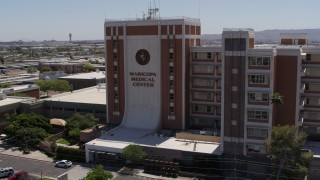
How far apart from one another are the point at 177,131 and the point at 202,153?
11283 millimetres

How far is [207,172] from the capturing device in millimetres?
55312

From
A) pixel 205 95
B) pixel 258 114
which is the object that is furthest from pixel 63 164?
pixel 258 114

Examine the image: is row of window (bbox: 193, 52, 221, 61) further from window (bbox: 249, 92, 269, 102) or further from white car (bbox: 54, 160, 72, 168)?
white car (bbox: 54, 160, 72, 168)

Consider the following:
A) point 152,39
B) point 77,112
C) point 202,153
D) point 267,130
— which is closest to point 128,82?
point 152,39

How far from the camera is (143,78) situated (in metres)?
69.1

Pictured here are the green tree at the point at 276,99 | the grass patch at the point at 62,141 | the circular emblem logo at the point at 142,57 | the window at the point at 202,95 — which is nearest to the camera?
the green tree at the point at 276,99

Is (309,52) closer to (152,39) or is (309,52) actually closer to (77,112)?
(152,39)

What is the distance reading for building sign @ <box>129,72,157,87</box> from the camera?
68500 mm

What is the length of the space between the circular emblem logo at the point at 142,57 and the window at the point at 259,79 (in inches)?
799

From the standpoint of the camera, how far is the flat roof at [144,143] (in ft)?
191

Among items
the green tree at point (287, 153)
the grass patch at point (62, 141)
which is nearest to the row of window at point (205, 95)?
the green tree at point (287, 153)

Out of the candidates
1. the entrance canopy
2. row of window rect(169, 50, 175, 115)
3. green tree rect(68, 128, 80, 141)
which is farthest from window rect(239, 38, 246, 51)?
the entrance canopy

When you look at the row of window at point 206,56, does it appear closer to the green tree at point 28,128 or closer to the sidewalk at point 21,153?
the sidewalk at point 21,153

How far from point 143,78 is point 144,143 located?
13206 mm
